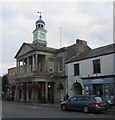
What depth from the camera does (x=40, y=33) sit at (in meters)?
53.8

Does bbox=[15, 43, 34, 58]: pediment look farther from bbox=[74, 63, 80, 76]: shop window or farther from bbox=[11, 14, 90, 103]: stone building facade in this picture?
bbox=[74, 63, 80, 76]: shop window

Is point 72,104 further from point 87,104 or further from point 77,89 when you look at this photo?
point 77,89

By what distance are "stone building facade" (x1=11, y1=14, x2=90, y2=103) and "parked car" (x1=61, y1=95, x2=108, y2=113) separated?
17.7 m

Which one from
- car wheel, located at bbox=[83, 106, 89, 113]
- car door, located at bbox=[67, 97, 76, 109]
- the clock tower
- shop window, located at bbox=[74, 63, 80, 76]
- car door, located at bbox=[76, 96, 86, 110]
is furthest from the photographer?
the clock tower

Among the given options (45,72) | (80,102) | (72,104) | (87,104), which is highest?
(45,72)

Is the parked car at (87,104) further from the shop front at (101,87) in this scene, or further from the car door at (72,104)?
the shop front at (101,87)

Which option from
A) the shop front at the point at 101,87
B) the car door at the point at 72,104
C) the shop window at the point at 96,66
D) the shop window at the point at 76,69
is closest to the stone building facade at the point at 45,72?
the shop window at the point at 76,69

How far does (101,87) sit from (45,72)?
1500cm

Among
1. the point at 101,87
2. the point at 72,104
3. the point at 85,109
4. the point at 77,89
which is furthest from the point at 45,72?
the point at 85,109

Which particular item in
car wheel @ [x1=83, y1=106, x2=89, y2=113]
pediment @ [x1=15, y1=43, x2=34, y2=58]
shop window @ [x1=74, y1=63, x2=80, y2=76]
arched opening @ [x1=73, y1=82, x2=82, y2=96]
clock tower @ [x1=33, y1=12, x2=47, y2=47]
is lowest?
car wheel @ [x1=83, y1=106, x2=89, y2=113]

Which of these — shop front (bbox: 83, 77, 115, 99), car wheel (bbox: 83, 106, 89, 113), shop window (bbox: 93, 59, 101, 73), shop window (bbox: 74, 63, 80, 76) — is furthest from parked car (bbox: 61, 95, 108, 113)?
shop window (bbox: 74, 63, 80, 76)

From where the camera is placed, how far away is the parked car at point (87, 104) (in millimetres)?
22359

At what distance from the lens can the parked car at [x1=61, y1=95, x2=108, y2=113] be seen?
2236 cm

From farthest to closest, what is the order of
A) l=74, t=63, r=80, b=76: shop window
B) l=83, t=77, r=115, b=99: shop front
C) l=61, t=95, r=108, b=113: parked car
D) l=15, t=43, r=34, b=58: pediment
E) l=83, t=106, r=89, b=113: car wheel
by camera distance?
l=15, t=43, r=34, b=58: pediment
l=74, t=63, r=80, b=76: shop window
l=83, t=77, r=115, b=99: shop front
l=83, t=106, r=89, b=113: car wheel
l=61, t=95, r=108, b=113: parked car
